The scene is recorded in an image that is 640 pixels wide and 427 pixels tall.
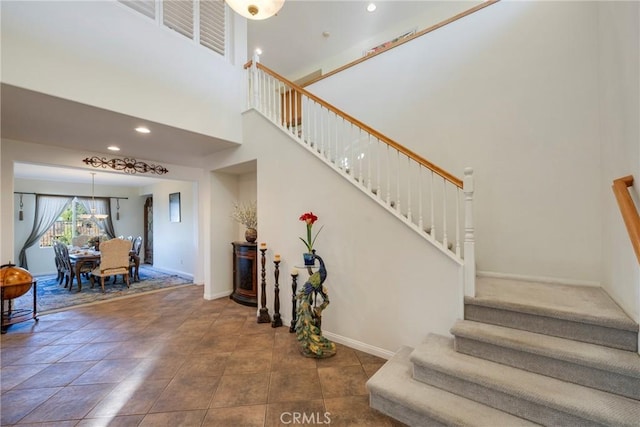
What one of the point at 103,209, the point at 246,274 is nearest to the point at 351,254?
the point at 246,274

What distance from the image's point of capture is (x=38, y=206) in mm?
7320

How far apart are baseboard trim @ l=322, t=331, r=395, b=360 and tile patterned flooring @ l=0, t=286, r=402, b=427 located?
0.06 m

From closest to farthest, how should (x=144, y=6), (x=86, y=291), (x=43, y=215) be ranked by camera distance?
(x=144, y=6)
(x=86, y=291)
(x=43, y=215)

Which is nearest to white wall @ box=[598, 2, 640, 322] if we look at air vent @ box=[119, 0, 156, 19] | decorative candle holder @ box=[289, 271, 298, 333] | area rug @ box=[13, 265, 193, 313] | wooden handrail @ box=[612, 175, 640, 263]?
wooden handrail @ box=[612, 175, 640, 263]

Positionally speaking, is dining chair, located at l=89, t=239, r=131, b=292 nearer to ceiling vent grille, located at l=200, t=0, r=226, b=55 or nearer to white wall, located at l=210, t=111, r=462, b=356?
white wall, located at l=210, t=111, r=462, b=356

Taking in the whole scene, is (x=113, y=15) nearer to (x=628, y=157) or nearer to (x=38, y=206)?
(x=628, y=157)

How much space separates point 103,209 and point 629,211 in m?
11.3

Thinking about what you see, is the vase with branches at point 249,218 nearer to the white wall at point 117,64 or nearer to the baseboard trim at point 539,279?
the white wall at point 117,64

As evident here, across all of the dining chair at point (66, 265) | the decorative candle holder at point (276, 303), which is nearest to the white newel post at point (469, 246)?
the decorative candle holder at point (276, 303)

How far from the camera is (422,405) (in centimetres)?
166

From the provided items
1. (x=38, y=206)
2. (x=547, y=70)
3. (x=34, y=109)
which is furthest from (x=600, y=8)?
(x=38, y=206)

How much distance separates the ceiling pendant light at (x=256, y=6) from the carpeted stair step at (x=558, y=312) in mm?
2829

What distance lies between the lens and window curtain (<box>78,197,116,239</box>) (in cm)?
820

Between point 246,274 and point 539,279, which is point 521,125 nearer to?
point 539,279
